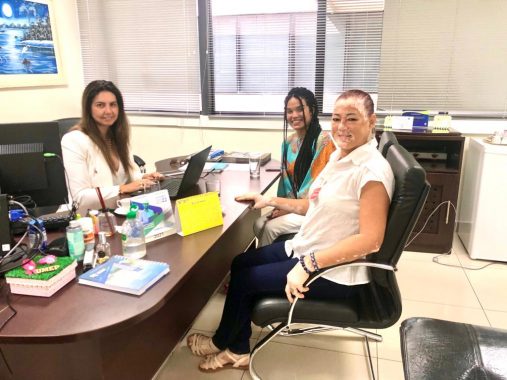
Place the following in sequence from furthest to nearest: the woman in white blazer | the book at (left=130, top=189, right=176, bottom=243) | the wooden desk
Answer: the woman in white blazer
the book at (left=130, top=189, right=176, bottom=243)
the wooden desk

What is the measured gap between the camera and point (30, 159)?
1.37 m

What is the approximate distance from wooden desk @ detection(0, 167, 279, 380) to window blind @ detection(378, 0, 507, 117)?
6.70ft

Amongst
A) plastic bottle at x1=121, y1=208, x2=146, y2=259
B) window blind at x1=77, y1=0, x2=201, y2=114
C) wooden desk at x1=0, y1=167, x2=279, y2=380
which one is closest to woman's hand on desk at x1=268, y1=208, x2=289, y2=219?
wooden desk at x1=0, y1=167, x2=279, y2=380

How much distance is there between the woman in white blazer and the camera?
1.92 meters

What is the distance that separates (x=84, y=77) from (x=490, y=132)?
11.8 feet

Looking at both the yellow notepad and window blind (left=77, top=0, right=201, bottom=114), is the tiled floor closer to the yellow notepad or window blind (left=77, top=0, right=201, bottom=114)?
the yellow notepad

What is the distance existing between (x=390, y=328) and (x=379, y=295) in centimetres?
76

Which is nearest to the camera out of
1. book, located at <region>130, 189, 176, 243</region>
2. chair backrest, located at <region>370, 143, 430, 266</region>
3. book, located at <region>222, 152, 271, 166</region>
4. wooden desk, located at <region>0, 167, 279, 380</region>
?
wooden desk, located at <region>0, 167, 279, 380</region>

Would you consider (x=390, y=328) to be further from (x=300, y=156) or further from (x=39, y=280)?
(x=39, y=280)

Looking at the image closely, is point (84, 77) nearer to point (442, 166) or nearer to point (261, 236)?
point (261, 236)

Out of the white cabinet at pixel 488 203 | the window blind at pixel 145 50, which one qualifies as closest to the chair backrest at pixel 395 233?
the white cabinet at pixel 488 203

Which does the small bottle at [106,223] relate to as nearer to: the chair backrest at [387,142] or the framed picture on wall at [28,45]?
the chair backrest at [387,142]

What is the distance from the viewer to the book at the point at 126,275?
3.37ft

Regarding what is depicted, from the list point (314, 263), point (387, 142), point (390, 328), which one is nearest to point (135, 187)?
point (314, 263)
